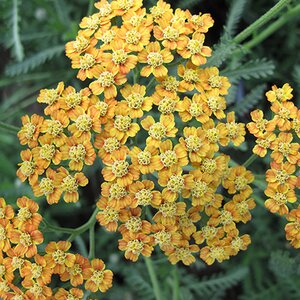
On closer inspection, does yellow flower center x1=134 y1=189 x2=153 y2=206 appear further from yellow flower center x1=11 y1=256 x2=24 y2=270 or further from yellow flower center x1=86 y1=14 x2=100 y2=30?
yellow flower center x1=86 y1=14 x2=100 y2=30

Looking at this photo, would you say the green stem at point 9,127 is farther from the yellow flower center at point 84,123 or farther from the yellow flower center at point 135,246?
the yellow flower center at point 135,246

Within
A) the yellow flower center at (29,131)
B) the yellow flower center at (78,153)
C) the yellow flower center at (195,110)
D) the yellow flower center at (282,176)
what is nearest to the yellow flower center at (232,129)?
the yellow flower center at (195,110)

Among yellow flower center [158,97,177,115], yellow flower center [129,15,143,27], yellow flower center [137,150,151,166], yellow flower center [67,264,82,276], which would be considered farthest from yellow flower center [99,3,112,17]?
yellow flower center [67,264,82,276]

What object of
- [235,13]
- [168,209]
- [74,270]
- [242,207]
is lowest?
[74,270]

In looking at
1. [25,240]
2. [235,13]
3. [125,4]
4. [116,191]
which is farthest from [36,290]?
[235,13]

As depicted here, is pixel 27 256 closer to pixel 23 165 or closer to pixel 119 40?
pixel 23 165

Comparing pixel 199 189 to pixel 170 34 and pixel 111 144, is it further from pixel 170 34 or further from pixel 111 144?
pixel 170 34
